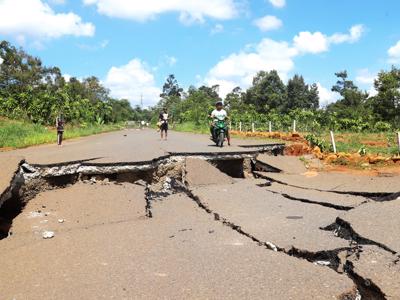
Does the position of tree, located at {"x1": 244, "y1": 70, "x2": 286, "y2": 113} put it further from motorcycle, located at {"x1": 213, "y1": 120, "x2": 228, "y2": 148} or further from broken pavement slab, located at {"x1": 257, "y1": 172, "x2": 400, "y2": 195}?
broken pavement slab, located at {"x1": 257, "y1": 172, "x2": 400, "y2": 195}

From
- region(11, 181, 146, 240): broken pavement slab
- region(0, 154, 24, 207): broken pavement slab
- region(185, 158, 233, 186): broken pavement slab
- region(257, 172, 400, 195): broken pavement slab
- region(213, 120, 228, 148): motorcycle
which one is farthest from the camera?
region(213, 120, 228, 148): motorcycle

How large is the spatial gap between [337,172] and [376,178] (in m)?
1.45

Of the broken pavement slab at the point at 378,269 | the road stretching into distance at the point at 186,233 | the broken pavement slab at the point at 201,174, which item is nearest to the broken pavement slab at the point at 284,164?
the road stretching into distance at the point at 186,233

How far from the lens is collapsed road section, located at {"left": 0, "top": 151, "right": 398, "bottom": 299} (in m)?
3.47

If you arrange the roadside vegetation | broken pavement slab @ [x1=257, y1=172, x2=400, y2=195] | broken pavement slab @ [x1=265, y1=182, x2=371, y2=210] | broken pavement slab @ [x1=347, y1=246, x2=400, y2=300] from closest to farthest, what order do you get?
broken pavement slab @ [x1=347, y1=246, x2=400, y2=300], broken pavement slab @ [x1=265, y1=182, x2=371, y2=210], broken pavement slab @ [x1=257, y1=172, x2=400, y2=195], the roadside vegetation

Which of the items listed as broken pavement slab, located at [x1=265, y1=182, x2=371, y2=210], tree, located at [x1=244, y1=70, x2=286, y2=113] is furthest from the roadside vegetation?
broken pavement slab, located at [x1=265, y1=182, x2=371, y2=210]

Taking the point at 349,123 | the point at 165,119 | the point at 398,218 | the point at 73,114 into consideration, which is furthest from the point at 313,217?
the point at 73,114

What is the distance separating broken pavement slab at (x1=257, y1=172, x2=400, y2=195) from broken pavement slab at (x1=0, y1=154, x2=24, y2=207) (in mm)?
5137

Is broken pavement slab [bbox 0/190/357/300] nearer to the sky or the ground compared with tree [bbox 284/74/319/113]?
nearer to the ground

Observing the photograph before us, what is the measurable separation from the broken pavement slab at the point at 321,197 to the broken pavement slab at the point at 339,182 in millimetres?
359

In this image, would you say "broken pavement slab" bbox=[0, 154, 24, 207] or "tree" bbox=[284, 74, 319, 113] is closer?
"broken pavement slab" bbox=[0, 154, 24, 207]

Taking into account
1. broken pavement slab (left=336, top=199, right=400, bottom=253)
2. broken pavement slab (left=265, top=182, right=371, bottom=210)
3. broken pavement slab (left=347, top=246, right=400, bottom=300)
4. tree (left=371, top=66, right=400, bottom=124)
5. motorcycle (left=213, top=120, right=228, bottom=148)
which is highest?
tree (left=371, top=66, right=400, bottom=124)

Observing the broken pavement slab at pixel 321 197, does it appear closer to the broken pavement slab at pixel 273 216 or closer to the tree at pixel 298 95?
the broken pavement slab at pixel 273 216

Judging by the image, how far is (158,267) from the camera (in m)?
3.92
